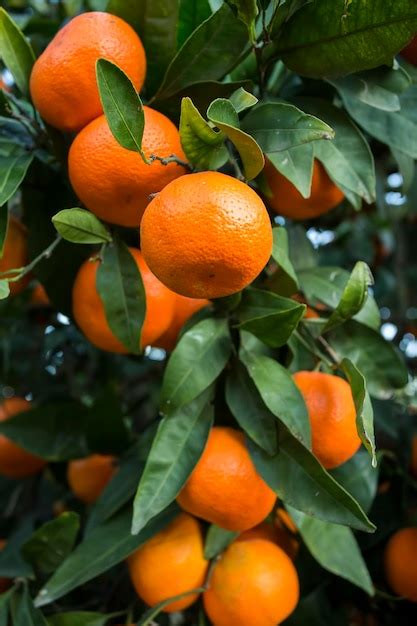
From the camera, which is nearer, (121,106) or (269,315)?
(121,106)

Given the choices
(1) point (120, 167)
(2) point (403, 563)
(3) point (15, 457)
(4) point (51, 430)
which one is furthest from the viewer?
(3) point (15, 457)

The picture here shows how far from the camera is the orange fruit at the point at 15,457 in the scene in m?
1.36

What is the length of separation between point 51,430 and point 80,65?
717 mm

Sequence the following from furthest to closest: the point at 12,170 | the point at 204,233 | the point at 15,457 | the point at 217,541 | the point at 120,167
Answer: the point at 15,457 < the point at 217,541 < the point at 12,170 < the point at 120,167 < the point at 204,233

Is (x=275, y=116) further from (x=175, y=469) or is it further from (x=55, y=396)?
(x=55, y=396)

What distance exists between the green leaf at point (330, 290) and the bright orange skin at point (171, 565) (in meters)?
0.40

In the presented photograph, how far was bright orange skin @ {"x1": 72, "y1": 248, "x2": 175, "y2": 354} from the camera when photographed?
0.87 metres

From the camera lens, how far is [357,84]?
0.87 metres

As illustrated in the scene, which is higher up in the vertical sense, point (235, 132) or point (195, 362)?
point (235, 132)

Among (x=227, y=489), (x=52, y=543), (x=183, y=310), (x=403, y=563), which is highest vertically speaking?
(x=183, y=310)

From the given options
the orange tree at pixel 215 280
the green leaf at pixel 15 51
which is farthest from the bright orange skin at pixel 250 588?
the green leaf at pixel 15 51

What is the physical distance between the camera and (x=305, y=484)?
795 mm

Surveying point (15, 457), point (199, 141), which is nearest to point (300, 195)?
point (199, 141)

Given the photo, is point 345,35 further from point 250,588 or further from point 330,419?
point 250,588
